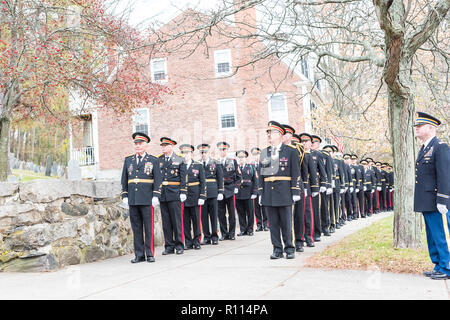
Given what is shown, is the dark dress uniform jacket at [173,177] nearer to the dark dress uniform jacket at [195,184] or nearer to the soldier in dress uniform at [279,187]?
the dark dress uniform jacket at [195,184]

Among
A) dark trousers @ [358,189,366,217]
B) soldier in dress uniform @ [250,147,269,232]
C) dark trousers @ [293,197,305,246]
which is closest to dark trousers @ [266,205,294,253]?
dark trousers @ [293,197,305,246]

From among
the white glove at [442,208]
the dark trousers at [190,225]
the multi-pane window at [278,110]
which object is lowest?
the dark trousers at [190,225]

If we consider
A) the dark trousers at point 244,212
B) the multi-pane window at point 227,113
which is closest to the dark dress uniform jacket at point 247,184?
the dark trousers at point 244,212

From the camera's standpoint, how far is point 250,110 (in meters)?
27.1

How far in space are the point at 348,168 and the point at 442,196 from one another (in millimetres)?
10298

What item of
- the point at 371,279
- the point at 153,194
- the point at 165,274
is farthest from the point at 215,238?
the point at 371,279

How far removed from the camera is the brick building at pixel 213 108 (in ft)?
87.1

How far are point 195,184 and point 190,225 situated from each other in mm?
904

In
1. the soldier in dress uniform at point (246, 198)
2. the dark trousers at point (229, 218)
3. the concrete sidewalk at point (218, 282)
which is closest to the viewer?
the concrete sidewalk at point (218, 282)

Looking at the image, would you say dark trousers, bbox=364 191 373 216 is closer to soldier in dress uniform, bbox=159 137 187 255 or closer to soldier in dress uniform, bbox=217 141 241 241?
soldier in dress uniform, bbox=217 141 241 241

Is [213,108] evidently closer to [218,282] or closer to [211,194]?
[211,194]

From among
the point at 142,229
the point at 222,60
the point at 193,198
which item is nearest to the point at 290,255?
the point at 142,229

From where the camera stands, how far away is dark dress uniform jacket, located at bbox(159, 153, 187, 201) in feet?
30.6

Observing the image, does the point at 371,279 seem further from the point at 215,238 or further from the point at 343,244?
the point at 215,238
